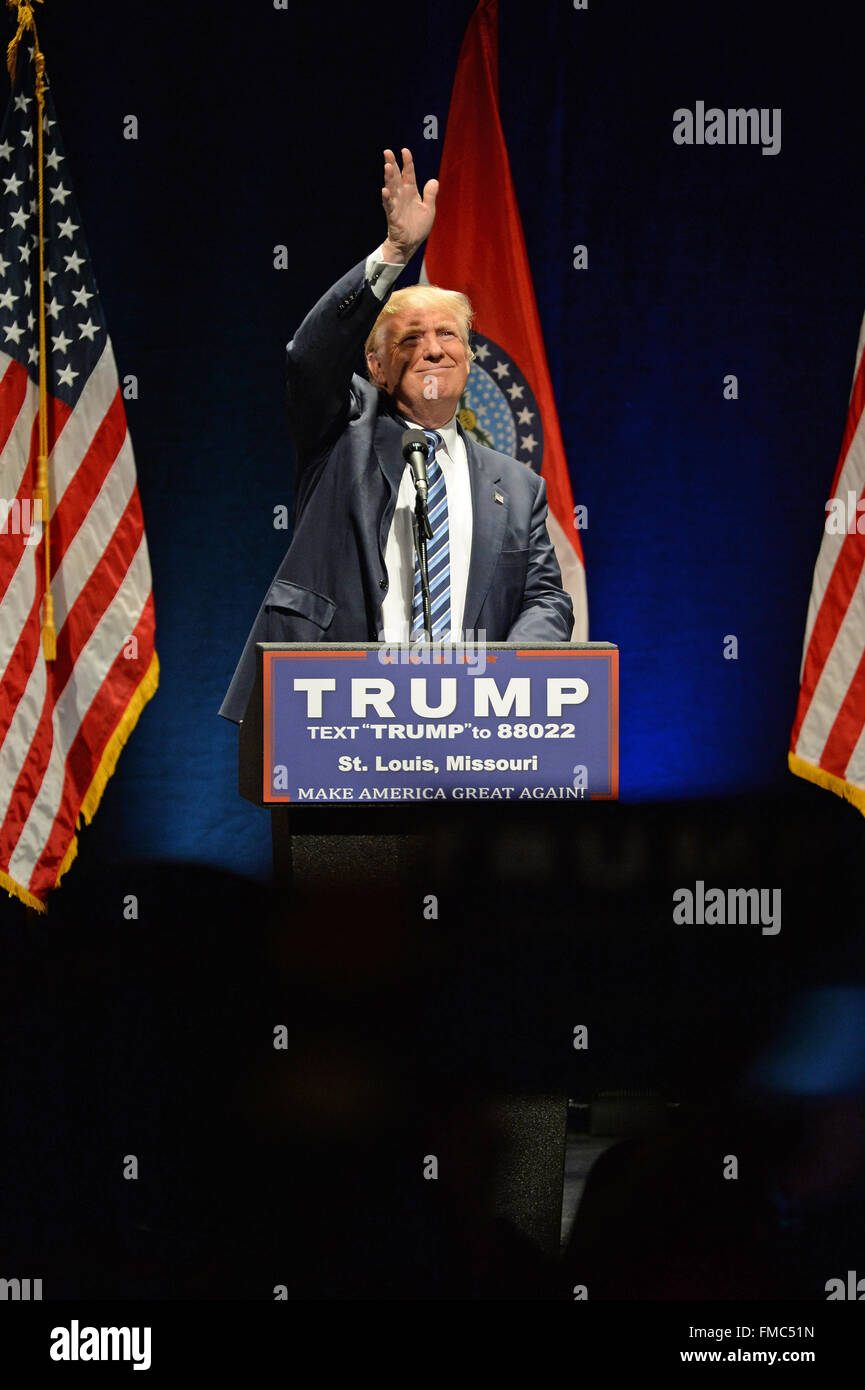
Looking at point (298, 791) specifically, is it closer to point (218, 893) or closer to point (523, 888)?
point (523, 888)

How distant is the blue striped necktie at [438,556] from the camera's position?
11.7 feet

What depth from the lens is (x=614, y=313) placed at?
4988 millimetres

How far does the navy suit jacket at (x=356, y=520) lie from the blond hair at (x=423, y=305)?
13cm

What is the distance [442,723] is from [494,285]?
2236 mm

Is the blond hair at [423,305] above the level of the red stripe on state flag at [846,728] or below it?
above

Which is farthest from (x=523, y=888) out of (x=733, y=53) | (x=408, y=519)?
(x=733, y=53)

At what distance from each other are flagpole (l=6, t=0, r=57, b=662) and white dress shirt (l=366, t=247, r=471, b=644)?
1.40 meters

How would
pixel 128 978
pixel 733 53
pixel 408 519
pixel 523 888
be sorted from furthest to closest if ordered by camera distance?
pixel 733 53 → pixel 128 978 → pixel 408 519 → pixel 523 888

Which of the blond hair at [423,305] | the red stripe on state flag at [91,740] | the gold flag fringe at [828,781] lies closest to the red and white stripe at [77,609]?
the red stripe on state flag at [91,740]

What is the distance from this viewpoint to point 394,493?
12.0 feet

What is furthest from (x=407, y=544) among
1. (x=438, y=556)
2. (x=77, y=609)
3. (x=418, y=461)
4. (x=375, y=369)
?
(x=77, y=609)

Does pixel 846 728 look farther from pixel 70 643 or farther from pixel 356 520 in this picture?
pixel 70 643

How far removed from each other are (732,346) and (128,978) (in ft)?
7.89

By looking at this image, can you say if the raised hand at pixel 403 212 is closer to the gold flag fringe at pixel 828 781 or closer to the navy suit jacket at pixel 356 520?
the navy suit jacket at pixel 356 520
